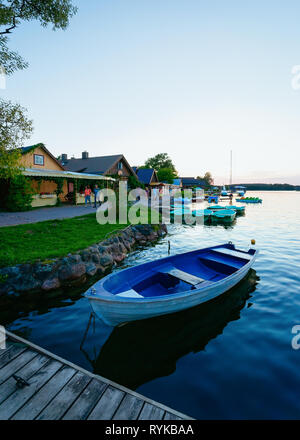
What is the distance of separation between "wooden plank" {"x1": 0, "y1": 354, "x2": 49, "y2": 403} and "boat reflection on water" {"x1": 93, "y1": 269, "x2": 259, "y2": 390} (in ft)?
3.82

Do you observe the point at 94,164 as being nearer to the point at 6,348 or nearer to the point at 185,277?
the point at 185,277

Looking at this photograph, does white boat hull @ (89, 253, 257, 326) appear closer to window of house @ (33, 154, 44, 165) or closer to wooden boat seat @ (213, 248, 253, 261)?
wooden boat seat @ (213, 248, 253, 261)

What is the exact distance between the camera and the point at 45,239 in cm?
1077

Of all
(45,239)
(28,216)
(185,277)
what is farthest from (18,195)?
(185,277)

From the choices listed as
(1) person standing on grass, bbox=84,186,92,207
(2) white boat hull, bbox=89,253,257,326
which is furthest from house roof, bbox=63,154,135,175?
(2) white boat hull, bbox=89,253,257,326

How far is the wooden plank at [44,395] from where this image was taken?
3.16 meters

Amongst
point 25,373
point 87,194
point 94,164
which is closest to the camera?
point 25,373

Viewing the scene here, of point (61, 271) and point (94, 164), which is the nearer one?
point (61, 271)

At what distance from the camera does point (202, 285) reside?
624 centimetres

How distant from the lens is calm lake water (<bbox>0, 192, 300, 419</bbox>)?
13.4 feet

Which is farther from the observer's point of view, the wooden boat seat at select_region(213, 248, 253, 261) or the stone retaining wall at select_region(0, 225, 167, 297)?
the wooden boat seat at select_region(213, 248, 253, 261)

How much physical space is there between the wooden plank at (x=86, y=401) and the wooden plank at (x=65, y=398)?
7 cm

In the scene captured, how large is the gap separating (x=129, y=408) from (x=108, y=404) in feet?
1.08
